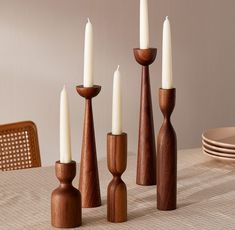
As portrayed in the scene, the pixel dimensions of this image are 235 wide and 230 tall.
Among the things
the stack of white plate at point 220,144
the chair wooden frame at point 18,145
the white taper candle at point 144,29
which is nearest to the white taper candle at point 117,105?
the white taper candle at point 144,29

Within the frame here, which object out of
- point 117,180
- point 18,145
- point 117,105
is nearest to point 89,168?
point 117,180

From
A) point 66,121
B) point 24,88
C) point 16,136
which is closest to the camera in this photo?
point 66,121

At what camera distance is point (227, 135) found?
2.32m

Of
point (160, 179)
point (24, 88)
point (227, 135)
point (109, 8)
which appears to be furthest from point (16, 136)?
point (109, 8)

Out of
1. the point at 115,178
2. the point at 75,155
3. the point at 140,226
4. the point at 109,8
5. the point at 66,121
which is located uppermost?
the point at 109,8

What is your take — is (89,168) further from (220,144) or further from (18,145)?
(18,145)

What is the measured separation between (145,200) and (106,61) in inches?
86.3

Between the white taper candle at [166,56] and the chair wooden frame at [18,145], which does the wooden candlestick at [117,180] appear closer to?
the white taper candle at [166,56]

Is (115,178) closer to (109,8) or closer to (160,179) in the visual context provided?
(160,179)

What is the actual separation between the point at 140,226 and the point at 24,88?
2.25 metres

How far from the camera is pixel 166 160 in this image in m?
1.64

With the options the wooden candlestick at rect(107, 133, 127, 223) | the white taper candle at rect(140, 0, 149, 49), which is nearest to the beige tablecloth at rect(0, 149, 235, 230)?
the wooden candlestick at rect(107, 133, 127, 223)

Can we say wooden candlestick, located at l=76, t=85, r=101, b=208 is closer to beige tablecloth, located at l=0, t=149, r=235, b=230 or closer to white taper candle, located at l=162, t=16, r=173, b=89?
beige tablecloth, located at l=0, t=149, r=235, b=230

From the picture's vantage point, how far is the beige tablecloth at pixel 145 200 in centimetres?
157
